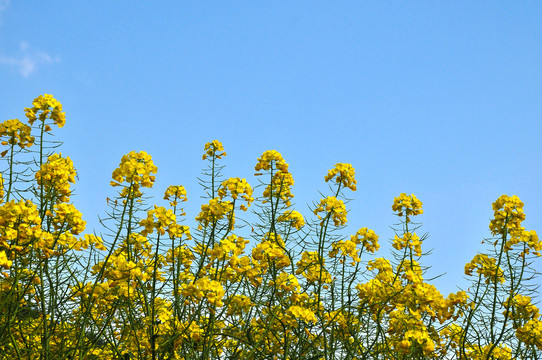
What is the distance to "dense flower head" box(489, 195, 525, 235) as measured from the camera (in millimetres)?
4004

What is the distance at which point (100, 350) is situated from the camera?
4.29 m

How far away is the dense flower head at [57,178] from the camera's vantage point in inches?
143

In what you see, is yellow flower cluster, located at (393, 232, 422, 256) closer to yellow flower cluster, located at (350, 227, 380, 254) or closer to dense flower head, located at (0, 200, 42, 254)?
yellow flower cluster, located at (350, 227, 380, 254)

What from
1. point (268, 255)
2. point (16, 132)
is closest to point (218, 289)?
point (268, 255)

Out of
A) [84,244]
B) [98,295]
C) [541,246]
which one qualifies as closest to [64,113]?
[84,244]

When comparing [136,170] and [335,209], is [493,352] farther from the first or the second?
[136,170]

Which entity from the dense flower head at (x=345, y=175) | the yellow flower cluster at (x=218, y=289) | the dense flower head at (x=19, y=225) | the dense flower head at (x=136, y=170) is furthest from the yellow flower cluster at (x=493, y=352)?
the dense flower head at (x=19, y=225)

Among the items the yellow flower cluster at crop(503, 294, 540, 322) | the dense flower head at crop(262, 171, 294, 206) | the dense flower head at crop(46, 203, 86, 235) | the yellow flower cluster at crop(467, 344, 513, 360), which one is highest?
the dense flower head at crop(262, 171, 294, 206)

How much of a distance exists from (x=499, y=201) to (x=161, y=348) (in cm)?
279

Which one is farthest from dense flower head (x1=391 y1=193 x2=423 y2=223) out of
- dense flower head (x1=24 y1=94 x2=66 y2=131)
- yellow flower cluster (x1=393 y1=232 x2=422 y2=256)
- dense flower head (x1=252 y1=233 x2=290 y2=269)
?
dense flower head (x1=24 y1=94 x2=66 y2=131)

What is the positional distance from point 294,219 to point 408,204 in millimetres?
1258

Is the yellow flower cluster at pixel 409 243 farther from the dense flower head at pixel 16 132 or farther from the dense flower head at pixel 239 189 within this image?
the dense flower head at pixel 16 132

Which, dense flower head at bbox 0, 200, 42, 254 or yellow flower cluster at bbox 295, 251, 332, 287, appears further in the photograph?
yellow flower cluster at bbox 295, 251, 332, 287

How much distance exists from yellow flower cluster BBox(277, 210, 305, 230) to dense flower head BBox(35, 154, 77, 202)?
67.0 inches
